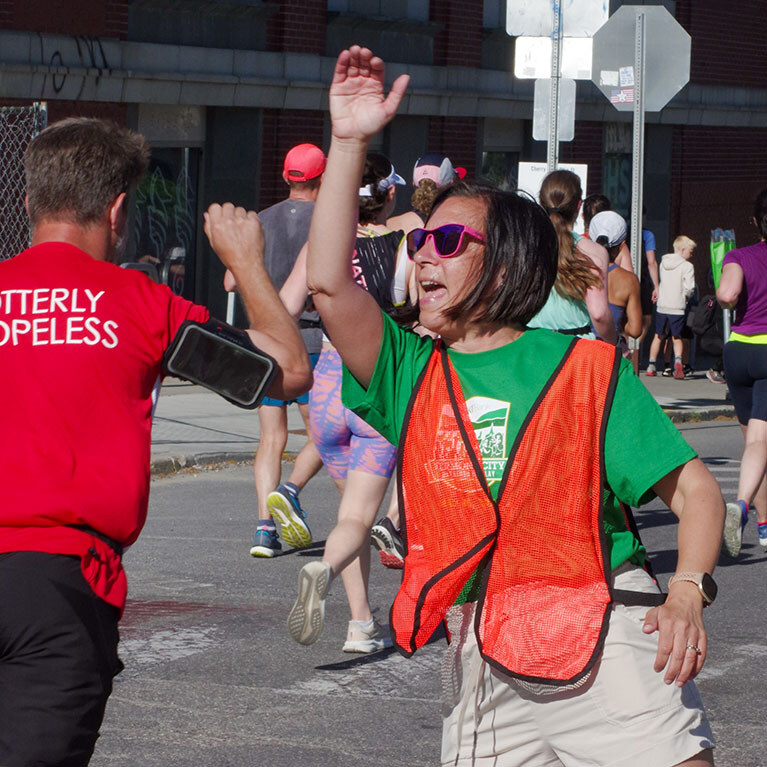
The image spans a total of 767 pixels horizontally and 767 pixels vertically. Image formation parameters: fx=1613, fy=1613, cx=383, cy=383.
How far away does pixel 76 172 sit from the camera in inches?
128

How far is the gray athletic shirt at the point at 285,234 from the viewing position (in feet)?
26.9

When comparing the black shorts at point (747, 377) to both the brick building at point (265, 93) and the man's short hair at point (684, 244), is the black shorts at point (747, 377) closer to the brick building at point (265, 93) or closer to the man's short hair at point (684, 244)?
the brick building at point (265, 93)

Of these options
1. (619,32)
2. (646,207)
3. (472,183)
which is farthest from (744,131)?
(472,183)

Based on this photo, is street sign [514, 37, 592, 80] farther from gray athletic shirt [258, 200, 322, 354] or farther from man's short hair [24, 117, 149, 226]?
man's short hair [24, 117, 149, 226]

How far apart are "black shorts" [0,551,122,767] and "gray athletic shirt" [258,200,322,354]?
16.9 ft

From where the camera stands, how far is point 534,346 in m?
3.27

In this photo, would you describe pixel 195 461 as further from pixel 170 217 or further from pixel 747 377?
pixel 170 217

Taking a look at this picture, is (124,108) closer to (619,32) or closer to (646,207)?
(619,32)

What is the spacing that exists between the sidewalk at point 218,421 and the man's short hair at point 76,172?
8.13m

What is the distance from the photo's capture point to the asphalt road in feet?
17.2

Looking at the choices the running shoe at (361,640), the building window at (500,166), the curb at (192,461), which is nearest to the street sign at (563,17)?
the curb at (192,461)

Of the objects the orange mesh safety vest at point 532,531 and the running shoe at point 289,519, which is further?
the running shoe at point 289,519

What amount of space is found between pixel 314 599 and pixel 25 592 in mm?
2136

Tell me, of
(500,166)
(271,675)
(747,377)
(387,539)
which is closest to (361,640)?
(271,675)
